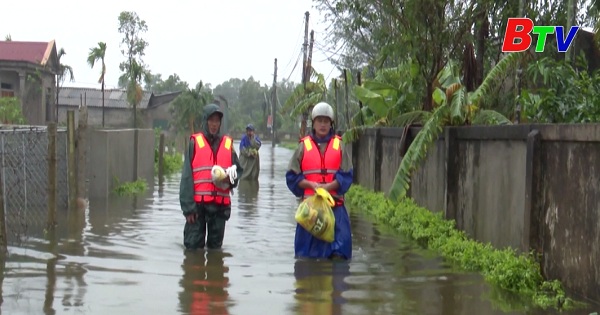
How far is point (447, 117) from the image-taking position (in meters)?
13.0

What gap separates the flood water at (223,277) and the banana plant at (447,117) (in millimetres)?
932

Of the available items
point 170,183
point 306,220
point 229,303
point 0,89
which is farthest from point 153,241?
point 0,89

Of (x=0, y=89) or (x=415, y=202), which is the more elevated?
(x=0, y=89)

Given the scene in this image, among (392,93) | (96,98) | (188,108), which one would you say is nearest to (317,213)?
(392,93)

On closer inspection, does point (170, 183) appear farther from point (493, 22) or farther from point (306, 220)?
point (306, 220)

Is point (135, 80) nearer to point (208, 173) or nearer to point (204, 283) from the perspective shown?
point (208, 173)

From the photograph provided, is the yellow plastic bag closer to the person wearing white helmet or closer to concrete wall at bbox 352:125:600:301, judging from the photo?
the person wearing white helmet

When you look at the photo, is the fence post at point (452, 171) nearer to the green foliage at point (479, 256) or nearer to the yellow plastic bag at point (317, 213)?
the green foliage at point (479, 256)

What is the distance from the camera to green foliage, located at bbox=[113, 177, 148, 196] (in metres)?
18.4

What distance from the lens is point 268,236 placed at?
12609 millimetres

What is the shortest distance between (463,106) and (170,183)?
1246 centimetres

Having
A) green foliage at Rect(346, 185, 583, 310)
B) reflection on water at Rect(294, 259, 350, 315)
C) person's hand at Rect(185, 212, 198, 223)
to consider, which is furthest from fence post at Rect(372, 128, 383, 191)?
person's hand at Rect(185, 212, 198, 223)

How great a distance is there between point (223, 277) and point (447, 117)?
5.37m

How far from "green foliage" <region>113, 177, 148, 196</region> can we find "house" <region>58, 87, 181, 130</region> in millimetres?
36356
